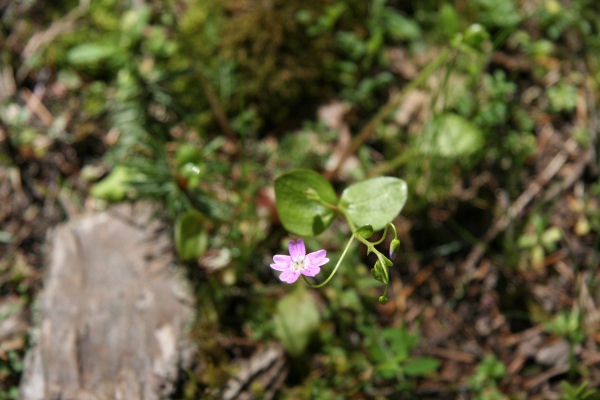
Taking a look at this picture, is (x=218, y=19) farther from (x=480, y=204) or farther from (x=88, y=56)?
(x=480, y=204)

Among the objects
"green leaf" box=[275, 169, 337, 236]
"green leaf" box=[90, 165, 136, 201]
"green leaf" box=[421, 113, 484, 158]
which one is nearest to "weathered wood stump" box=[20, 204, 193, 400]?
"green leaf" box=[90, 165, 136, 201]

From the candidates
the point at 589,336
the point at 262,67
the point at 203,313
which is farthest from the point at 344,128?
the point at 589,336

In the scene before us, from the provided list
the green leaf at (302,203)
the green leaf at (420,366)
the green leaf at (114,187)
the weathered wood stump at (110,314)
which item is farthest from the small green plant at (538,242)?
the green leaf at (114,187)

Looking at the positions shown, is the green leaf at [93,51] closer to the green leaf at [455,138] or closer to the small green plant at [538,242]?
the green leaf at [455,138]

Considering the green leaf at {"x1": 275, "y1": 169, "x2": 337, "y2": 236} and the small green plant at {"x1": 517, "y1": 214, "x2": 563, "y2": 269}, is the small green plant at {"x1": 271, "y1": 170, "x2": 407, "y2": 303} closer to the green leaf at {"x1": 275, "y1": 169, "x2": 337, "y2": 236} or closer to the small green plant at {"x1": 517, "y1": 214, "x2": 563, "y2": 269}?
the green leaf at {"x1": 275, "y1": 169, "x2": 337, "y2": 236}

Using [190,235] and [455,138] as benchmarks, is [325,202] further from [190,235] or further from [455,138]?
[455,138]

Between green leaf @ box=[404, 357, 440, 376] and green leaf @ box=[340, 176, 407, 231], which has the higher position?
green leaf @ box=[340, 176, 407, 231]
